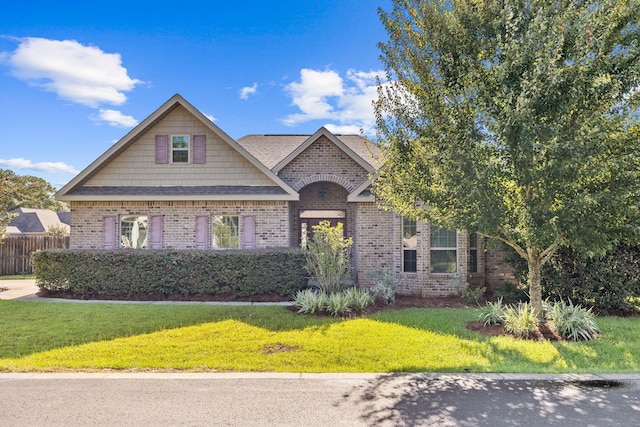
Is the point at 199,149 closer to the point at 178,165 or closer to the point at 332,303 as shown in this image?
the point at 178,165

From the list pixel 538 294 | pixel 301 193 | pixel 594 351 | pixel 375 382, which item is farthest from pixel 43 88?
pixel 594 351

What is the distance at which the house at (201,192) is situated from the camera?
1314cm

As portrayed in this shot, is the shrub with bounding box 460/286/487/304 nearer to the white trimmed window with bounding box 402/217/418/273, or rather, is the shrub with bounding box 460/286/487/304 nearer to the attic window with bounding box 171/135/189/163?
the white trimmed window with bounding box 402/217/418/273

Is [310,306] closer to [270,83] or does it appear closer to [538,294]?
[538,294]

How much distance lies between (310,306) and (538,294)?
5036 millimetres

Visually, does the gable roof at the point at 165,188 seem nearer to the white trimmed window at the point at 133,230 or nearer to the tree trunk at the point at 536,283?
the white trimmed window at the point at 133,230

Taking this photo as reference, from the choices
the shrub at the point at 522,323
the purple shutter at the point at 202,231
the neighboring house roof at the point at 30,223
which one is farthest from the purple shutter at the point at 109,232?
the neighboring house roof at the point at 30,223

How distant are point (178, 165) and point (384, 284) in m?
8.61

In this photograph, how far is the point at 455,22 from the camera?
6992 mm

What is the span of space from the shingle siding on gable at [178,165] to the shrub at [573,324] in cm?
996

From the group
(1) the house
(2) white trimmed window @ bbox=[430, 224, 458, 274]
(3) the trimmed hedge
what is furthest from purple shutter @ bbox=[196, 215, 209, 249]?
(2) white trimmed window @ bbox=[430, 224, 458, 274]

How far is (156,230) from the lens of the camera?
13531 mm

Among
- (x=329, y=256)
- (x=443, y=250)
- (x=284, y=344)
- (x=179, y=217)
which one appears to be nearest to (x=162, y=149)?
(x=179, y=217)

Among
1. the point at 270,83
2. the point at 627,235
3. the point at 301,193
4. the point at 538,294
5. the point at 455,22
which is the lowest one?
the point at 538,294
